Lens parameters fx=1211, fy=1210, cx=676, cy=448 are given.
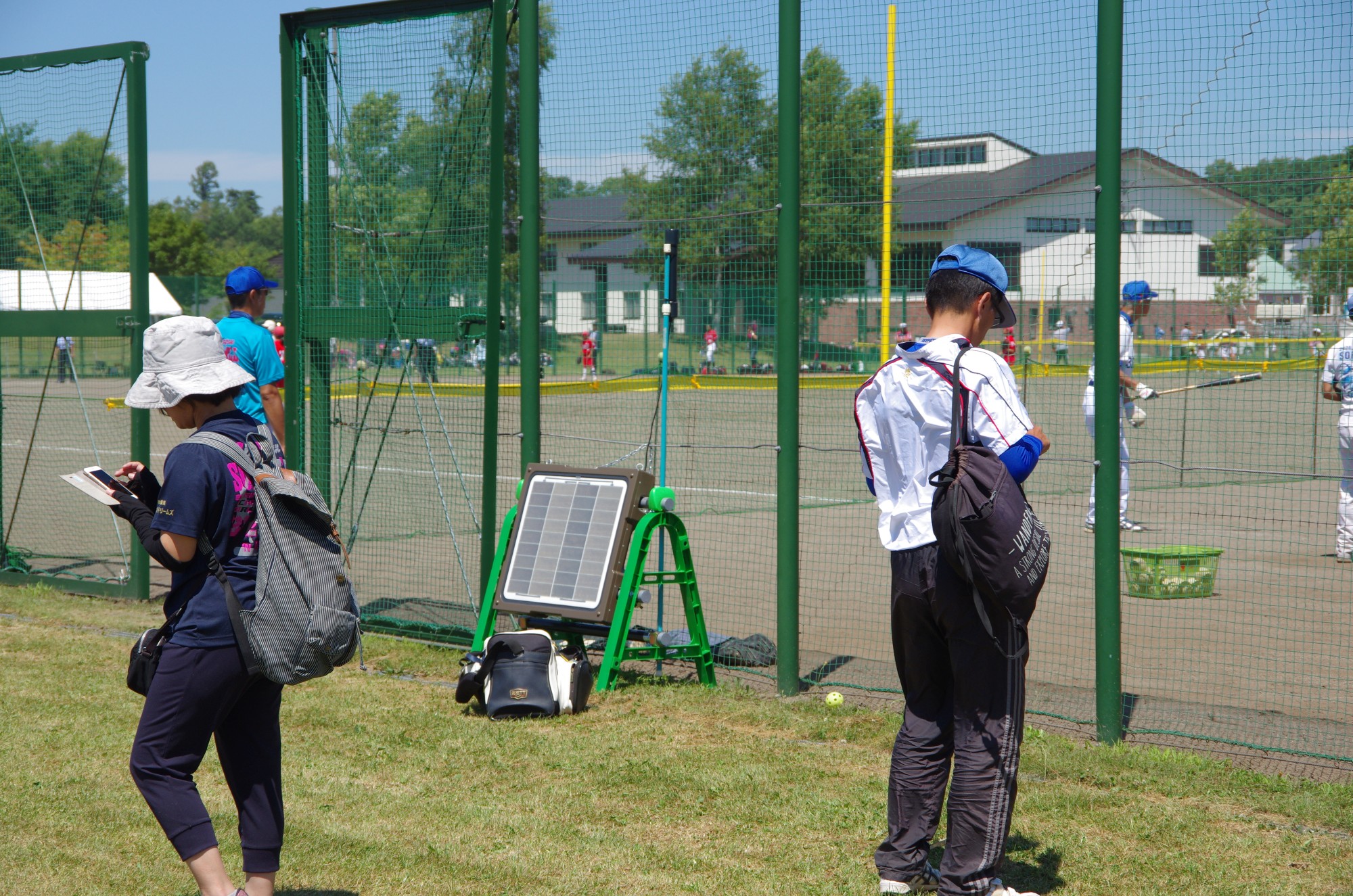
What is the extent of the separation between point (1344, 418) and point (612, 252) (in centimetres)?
535

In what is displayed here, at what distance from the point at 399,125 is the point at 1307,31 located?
4.88 meters

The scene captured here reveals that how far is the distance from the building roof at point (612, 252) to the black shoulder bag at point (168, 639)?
4.09 meters

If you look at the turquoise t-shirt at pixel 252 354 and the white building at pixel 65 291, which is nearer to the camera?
the turquoise t-shirt at pixel 252 354

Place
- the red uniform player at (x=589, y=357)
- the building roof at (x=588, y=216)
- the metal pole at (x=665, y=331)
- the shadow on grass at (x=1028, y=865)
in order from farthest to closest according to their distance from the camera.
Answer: the red uniform player at (x=589, y=357), the building roof at (x=588, y=216), the metal pole at (x=665, y=331), the shadow on grass at (x=1028, y=865)

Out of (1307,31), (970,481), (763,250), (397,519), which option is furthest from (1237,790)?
(397,519)

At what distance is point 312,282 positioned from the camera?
7574 mm

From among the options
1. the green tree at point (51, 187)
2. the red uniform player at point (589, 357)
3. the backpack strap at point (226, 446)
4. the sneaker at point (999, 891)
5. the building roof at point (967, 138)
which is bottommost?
the sneaker at point (999, 891)

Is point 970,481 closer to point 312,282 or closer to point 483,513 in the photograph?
point 483,513

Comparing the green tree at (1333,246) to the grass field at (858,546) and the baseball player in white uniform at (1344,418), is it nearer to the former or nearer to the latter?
the grass field at (858,546)

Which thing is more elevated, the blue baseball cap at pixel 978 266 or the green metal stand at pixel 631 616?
the blue baseball cap at pixel 978 266

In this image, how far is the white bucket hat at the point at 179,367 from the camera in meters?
3.24

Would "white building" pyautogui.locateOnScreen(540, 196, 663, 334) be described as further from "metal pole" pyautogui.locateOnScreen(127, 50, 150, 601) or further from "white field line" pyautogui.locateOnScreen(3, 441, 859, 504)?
"metal pole" pyautogui.locateOnScreen(127, 50, 150, 601)

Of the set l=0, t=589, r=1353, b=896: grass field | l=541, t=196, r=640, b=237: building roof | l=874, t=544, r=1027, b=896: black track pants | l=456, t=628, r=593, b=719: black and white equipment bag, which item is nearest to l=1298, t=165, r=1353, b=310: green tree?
l=0, t=589, r=1353, b=896: grass field

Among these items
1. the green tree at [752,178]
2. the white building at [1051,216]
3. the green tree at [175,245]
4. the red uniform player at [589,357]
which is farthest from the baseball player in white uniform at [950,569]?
the green tree at [175,245]
